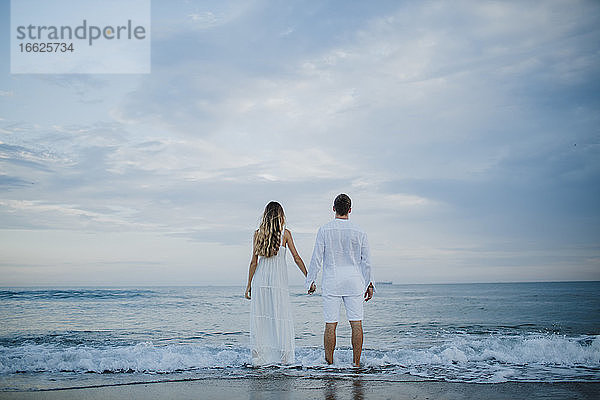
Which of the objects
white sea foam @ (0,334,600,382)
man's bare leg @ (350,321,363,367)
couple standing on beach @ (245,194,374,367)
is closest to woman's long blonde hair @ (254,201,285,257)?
couple standing on beach @ (245,194,374,367)

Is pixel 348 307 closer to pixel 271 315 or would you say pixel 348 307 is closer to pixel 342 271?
pixel 342 271

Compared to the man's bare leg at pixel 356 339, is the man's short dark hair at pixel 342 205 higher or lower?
higher

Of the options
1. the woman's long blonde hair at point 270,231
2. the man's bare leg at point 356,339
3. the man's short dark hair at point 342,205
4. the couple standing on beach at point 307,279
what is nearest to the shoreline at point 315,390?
the man's bare leg at point 356,339

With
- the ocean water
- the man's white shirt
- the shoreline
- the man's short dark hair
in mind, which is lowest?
the ocean water

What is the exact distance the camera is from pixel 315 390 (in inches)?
171

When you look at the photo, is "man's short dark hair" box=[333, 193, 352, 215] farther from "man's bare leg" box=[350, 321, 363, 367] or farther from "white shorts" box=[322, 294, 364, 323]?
"man's bare leg" box=[350, 321, 363, 367]

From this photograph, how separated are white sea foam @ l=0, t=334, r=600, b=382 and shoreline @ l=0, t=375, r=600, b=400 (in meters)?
0.58

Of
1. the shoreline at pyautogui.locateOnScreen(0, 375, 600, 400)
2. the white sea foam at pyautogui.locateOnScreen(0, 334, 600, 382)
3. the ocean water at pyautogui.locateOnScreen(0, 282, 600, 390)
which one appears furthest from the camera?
the white sea foam at pyautogui.locateOnScreen(0, 334, 600, 382)

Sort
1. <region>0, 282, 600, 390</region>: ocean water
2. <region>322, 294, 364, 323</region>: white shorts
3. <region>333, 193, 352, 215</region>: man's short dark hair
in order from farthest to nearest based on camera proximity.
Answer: <region>333, 193, 352, 215</region>: man's short dark hair < <region>322, 294, 364, 323</region>: white shorts < <region>0, 282, 600, 390</region>: ocean water

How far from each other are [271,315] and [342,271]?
1.23 metres

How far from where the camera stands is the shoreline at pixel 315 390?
416cm

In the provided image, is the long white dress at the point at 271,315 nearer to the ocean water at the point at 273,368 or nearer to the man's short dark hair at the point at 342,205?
the ocean water at the point at 273,368

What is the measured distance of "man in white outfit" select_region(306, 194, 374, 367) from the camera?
5.97m

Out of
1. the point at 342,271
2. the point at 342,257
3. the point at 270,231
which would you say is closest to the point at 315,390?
the point at 342,271
